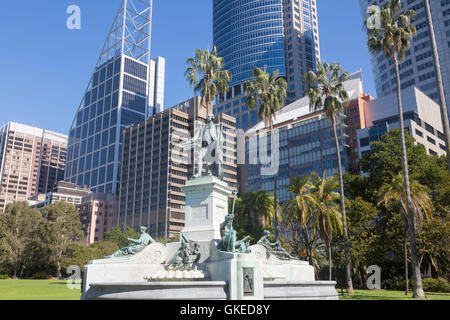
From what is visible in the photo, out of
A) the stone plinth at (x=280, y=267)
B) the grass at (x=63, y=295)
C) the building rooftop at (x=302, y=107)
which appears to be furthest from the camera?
the building rooftop at (x=302, y=107)

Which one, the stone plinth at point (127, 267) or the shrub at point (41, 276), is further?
the shrub at point (41, 276)

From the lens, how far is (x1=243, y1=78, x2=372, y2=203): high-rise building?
4328 inches

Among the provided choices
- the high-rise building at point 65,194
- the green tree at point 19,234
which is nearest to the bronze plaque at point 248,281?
the green tree at point 19,234

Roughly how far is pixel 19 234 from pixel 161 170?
269ft

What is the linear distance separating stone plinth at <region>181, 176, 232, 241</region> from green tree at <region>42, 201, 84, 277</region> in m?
57.1

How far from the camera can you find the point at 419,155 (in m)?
42.9

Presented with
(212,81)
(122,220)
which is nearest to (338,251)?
(212,81)

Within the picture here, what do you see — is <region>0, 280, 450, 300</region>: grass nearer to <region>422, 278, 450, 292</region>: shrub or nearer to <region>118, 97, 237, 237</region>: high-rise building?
<region>422, 278, 450, 292</region>: shrub

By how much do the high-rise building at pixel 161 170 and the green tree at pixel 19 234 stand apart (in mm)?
69563

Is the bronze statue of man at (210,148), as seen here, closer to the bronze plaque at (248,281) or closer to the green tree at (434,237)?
the bronze plaque at (248,281)

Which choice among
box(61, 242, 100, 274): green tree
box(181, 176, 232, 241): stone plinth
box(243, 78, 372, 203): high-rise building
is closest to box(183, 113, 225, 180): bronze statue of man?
box(181, 176, 232, 241): stone plinth

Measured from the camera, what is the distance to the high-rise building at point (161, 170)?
14462cm

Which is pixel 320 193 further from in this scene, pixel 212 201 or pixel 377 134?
pixel 377 134

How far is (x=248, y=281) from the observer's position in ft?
42.7
